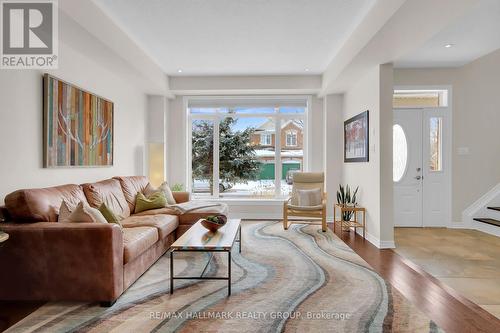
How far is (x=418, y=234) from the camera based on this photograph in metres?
4.69

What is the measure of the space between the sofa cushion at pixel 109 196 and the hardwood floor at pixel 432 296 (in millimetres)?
3031

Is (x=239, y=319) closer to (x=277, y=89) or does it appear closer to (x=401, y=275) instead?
(x=401, y=275)

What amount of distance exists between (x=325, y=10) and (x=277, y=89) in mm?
2418

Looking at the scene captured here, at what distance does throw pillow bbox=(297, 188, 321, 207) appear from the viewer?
5.19 metres

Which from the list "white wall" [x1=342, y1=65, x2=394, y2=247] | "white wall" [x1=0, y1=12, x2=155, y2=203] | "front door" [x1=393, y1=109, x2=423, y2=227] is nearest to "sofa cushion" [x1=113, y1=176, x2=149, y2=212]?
"white wall" [x1=0, y1=12, x2=155, y2=203]

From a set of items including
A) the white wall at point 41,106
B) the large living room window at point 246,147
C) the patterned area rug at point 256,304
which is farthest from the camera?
the large living room window at point 246,147

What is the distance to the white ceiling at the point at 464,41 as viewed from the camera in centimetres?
328

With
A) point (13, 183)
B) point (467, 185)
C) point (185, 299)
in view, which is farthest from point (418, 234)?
point (13, 183)

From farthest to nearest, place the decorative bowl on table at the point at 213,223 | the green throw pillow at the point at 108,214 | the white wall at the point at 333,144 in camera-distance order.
→ the white wall at the point at 333,144, the decorative bowl on table at the point at 213,223, the green throw pillow at the point at 108,214

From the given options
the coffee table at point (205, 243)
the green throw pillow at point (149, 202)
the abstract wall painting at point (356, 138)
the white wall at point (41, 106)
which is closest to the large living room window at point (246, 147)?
the abstract wall painting at point (356, 138)

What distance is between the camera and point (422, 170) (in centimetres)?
512

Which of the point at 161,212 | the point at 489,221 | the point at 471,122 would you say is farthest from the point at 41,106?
the point at 489,221

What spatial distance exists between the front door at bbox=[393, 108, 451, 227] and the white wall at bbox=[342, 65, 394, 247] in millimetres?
1113

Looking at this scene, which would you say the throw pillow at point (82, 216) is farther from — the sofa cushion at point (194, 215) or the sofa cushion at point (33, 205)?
the sofa cushion at point (194, 215)
